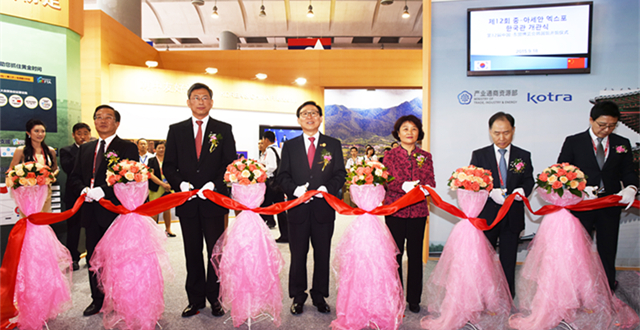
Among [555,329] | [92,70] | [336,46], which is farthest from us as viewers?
[336,46]

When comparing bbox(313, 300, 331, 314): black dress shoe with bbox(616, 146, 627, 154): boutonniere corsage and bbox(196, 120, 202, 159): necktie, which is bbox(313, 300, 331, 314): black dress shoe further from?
bbox(616, 146, 627, 154): boutonniere corsage

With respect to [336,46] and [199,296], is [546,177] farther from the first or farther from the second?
[336,46]

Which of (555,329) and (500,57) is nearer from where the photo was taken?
(555,329)

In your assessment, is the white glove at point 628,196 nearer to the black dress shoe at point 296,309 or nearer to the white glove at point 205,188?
the black dress shoe at point 296,309

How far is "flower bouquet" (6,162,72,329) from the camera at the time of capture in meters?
2.53

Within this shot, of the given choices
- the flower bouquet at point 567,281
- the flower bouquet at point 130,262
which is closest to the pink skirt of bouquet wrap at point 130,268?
the flower bouquet at point 130,262

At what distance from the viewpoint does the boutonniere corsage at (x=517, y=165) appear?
9.57ft

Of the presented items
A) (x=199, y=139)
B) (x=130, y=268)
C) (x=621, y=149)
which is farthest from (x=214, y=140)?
(x=621, y=149)

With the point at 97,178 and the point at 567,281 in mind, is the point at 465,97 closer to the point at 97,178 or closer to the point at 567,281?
the point at 567,281

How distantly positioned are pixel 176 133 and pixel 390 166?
181cm

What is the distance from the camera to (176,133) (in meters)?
2.86

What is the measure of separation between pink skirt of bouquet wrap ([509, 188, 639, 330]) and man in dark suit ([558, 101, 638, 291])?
468 mm

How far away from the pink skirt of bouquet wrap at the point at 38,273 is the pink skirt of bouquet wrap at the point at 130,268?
33 centimetres

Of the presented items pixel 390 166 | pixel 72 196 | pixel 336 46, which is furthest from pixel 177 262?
pixel 336 46
